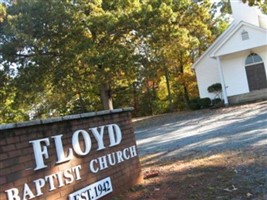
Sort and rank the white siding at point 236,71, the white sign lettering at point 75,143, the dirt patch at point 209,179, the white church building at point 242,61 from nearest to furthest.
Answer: the white sign lettering at point 75,143 < the dirt patch at point 209,179 < the white church building at point 242,61 < the white siding at point 236,71

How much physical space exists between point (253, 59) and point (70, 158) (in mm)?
24124

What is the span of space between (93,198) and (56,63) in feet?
57.0

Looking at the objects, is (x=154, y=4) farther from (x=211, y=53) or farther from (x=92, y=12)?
(x=211, y=53)

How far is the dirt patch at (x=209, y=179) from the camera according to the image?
603 cm

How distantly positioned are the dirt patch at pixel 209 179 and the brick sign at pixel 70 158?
44cm

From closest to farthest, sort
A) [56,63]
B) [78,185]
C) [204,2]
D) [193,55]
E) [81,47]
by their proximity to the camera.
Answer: [78,185] < [81,47] < [56,63] < [204,2] < [193,55]

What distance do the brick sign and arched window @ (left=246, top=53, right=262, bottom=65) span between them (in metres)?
22.0

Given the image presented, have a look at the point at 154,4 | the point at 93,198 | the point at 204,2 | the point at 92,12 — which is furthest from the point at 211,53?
the point at 93,198

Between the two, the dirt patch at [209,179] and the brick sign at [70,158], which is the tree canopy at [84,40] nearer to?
the dirt patch at [209,179]

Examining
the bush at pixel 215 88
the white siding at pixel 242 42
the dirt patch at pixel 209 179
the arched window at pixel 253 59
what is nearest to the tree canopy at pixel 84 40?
the white siding at pixel 242 42

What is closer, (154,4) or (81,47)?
(81,47)

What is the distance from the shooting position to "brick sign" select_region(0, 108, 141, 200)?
4781mm

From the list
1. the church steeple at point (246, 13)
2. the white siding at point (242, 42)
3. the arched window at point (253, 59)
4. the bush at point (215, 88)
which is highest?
the church steeple at point (246, 13)

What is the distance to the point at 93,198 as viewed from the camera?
19.2 feet
